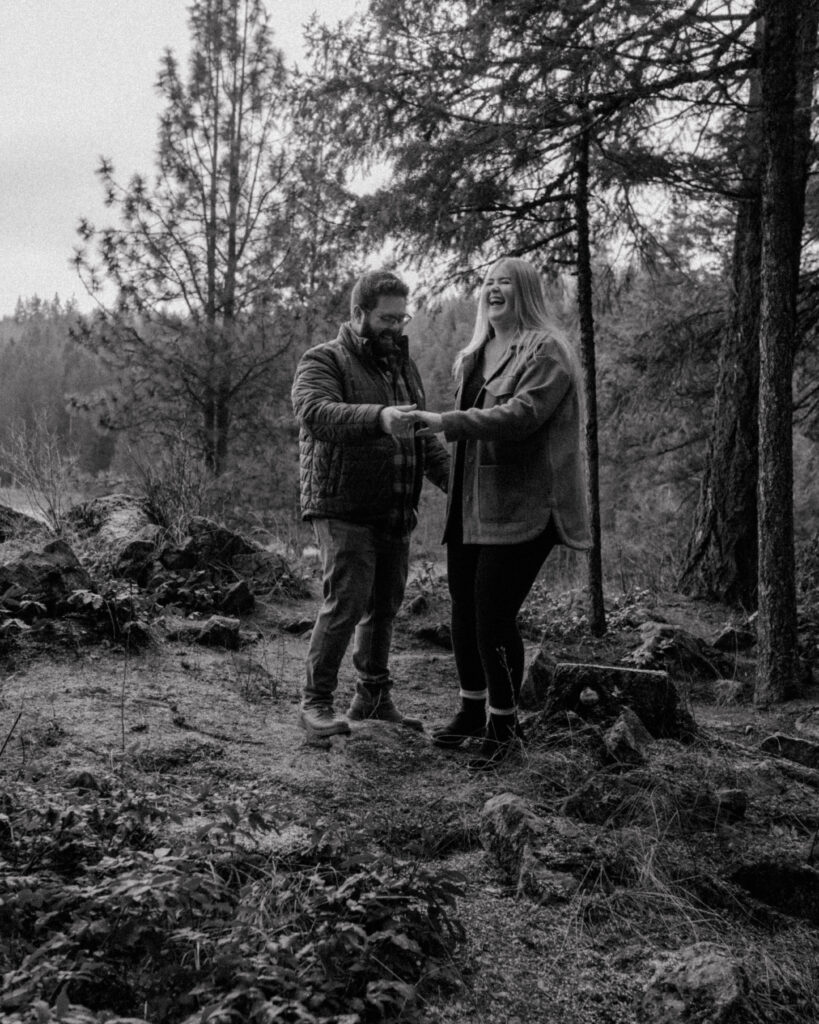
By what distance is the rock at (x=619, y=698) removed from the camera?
11.5ft

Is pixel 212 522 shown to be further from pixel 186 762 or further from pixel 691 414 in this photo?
pixel 691 414

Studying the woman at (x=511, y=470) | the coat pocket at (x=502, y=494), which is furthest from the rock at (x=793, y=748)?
the coat pocket at (x=502, y=494)

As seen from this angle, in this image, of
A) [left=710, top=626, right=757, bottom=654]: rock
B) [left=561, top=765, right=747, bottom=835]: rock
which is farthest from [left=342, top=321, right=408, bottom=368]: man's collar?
[left=710, top=626, right=757, bottom=654]: rock

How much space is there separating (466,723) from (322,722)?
0.59m

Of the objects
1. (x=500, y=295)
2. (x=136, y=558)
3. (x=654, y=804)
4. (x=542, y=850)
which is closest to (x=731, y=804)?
(x=654, y=804)

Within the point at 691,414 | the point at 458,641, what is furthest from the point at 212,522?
the point at 691,414

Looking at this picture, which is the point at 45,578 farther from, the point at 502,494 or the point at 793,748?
the point at 793,748

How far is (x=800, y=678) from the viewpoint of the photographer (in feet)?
15.4

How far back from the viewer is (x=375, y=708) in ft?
12.2

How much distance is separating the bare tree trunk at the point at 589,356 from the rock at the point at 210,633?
255 centimetres

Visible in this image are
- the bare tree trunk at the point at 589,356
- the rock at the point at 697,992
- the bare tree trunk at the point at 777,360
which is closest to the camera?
the rock at the point at 697,992

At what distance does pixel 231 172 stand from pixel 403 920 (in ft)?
39.0

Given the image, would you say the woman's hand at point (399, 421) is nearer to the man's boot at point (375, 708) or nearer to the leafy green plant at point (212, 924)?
the man's boot at point (375, 708)

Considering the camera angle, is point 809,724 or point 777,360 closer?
point 809,724
